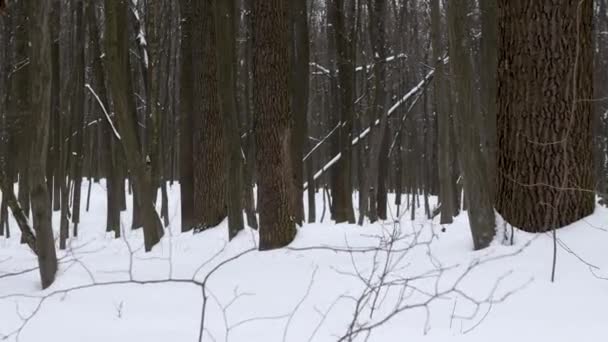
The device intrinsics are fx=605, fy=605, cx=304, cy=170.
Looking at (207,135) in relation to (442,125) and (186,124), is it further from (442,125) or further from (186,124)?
(442,125)

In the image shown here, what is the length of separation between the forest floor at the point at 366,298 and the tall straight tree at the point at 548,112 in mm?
232

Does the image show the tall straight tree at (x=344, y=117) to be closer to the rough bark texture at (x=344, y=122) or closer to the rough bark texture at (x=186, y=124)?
the rough bark texture at (x=344, y=122)

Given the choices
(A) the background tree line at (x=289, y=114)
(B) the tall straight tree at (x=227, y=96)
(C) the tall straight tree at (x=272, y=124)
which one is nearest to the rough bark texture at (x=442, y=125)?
(A) the background tree line at (x=289, y=114)

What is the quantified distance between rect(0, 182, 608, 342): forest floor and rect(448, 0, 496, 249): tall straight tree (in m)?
0.38

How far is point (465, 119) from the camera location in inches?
218

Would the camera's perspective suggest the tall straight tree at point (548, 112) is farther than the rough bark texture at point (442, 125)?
No

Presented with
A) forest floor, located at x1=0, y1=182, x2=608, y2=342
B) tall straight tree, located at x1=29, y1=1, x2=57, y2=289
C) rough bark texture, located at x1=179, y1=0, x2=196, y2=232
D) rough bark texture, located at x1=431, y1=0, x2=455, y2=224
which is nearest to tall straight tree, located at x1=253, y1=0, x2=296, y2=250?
forest floor, located at x1=0, y1=182, x2=608, y2=342

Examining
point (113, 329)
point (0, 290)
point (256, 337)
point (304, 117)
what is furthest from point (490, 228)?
point (304, 117)

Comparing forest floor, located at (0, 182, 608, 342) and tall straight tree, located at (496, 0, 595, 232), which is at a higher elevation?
tall straight tree, located at (496, 0, 595, 232)

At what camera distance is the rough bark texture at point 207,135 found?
9.17 metres

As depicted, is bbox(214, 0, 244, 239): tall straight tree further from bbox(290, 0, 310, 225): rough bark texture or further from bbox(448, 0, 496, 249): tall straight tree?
bbox(448, 0, 496, 249): tall straight tree

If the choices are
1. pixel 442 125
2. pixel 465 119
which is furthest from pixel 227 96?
pixel 442 125

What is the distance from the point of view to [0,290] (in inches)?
227

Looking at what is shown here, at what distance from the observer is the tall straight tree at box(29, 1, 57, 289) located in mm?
6047
